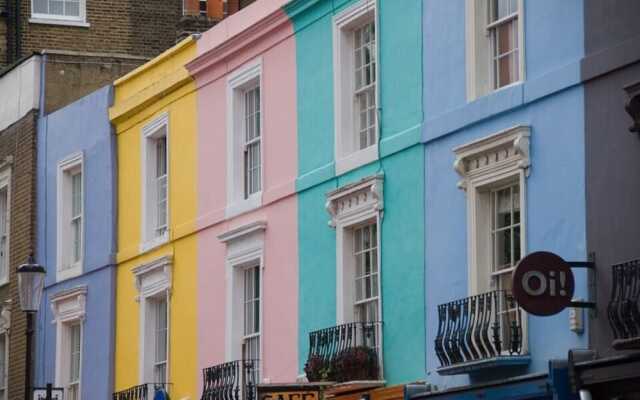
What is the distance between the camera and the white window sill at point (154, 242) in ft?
101

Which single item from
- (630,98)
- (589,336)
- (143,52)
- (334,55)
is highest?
(143,52)

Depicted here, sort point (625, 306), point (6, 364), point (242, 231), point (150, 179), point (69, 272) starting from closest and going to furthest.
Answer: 1. point (625, 306)
2. point (242, 231)
3. point (150, 179)
4. point (69, 272)
5. point (6, 364)

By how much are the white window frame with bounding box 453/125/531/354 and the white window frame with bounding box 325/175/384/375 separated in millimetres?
2057

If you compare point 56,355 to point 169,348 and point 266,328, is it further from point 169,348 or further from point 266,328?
point 266,328

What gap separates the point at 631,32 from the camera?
20.2 m

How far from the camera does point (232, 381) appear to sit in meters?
27.7

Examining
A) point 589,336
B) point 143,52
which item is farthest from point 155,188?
point 589,336

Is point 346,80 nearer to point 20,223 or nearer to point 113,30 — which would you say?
point 20,223

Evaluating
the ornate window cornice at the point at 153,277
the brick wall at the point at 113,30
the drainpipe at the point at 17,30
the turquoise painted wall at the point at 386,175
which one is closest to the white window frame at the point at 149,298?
the ornate window cornice at the point at 153,277

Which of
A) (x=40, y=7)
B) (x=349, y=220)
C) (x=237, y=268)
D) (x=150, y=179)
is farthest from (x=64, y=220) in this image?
(x=349, y=220)

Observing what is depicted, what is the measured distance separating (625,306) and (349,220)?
6.36 metres

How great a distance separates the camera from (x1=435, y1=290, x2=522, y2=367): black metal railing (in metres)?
21.5

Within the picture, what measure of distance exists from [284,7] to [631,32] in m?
8.02

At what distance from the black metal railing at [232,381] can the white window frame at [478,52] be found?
6277 mm
